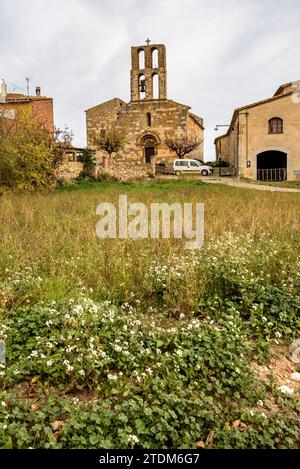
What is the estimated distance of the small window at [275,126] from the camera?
28.4 m

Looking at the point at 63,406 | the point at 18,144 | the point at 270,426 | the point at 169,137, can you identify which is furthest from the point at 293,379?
the point at 169,137

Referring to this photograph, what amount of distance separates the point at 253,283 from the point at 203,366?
168 centimetres

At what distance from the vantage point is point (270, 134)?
28.5m

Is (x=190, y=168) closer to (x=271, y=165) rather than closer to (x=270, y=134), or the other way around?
(x=271, y=165)

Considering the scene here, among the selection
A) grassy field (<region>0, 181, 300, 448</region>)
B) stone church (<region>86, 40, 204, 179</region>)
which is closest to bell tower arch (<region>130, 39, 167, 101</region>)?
stone church (<region>86, 40, 204, 179</region>)

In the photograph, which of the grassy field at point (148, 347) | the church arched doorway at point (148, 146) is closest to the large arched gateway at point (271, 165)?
the church arched doorway at point (148, 146)

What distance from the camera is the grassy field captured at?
2.37 metres

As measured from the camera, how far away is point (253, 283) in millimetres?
4391

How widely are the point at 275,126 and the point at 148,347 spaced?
28488 millimetres

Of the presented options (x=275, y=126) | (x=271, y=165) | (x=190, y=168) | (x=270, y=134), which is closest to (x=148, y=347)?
(x=270, y=134)

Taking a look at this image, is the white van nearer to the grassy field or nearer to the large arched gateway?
the large arched gateway

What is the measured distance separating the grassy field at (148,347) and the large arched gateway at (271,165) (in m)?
24.6

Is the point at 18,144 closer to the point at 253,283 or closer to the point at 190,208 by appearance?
the point at 190,208

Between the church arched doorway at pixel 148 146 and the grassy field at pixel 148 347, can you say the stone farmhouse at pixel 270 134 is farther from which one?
the grassy field at pixel 148 347
